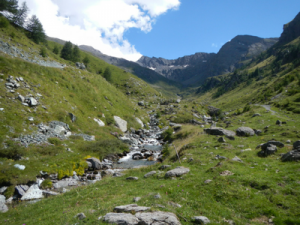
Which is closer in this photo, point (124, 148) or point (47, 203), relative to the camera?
point (47, 203)

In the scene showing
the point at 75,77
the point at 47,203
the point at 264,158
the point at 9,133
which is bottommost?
the point at 47,203

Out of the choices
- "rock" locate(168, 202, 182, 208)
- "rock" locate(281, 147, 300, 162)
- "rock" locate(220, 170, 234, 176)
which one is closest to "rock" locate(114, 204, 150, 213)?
"rock" locate(168, 202, 182, 208)

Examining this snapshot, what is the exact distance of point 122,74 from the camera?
176m

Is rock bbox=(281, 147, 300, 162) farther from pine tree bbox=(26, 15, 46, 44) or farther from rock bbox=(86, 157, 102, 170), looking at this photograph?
pine tree bbox=(26, 15, 46, 44)

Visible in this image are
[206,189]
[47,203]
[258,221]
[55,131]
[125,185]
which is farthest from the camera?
[55,131]

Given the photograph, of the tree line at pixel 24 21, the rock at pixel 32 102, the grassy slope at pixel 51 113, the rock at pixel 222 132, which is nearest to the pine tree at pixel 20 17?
the tree line at pixel 24 21

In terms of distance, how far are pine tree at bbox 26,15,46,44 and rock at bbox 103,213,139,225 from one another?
264ft

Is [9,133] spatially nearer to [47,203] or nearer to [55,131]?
[55,131]

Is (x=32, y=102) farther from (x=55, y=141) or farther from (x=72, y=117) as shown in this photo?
(x=55, y=141)

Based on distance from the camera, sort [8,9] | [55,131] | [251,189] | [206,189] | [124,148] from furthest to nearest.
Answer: [8,9], [124,148], [55,131], [206,189], [251,189]

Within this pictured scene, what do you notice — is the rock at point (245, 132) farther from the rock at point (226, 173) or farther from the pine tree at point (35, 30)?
the pine tree at point (35, 30)

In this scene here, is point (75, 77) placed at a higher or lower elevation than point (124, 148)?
higher

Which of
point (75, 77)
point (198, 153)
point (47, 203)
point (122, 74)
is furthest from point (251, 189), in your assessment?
point (122, 74)

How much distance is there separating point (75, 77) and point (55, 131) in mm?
27446
